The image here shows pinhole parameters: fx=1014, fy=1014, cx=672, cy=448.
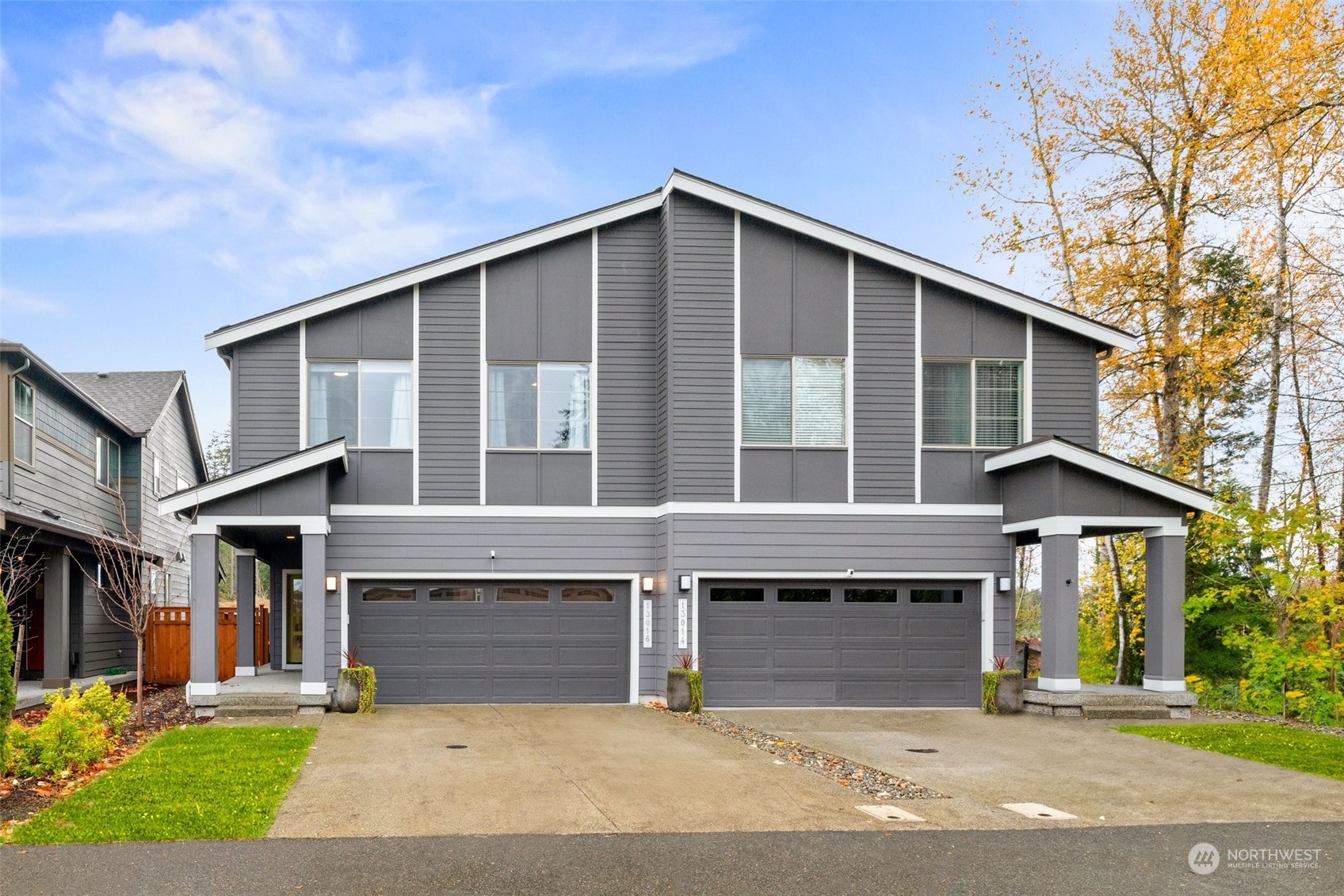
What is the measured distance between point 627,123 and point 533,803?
18231 millimetres

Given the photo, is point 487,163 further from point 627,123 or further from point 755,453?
point 755,453

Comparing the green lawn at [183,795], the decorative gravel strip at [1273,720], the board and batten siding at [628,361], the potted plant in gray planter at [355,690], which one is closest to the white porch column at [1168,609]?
the decorative gravel strip at [1273,720]

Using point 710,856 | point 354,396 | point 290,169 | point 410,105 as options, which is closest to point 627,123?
point 410,105

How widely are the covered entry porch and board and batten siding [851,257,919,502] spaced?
171 cm

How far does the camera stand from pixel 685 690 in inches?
539

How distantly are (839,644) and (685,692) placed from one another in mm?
2433

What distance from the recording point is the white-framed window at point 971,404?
1498cm

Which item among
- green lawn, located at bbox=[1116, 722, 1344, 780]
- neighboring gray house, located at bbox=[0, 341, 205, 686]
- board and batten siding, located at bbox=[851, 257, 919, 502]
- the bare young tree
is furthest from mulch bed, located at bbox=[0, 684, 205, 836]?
green lawn, located at bbox=[1116, 722, 1344, 780]

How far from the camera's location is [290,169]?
87.0ft

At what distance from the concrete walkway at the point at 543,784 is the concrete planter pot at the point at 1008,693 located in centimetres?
439

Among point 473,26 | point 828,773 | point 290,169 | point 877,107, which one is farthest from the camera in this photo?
point 290,169

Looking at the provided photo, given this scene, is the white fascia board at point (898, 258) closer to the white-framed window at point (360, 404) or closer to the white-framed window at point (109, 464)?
the white-framed window at point (360, 404)

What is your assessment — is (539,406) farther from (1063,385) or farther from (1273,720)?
(1273,720)

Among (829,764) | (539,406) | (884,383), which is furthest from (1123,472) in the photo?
(539,406)
